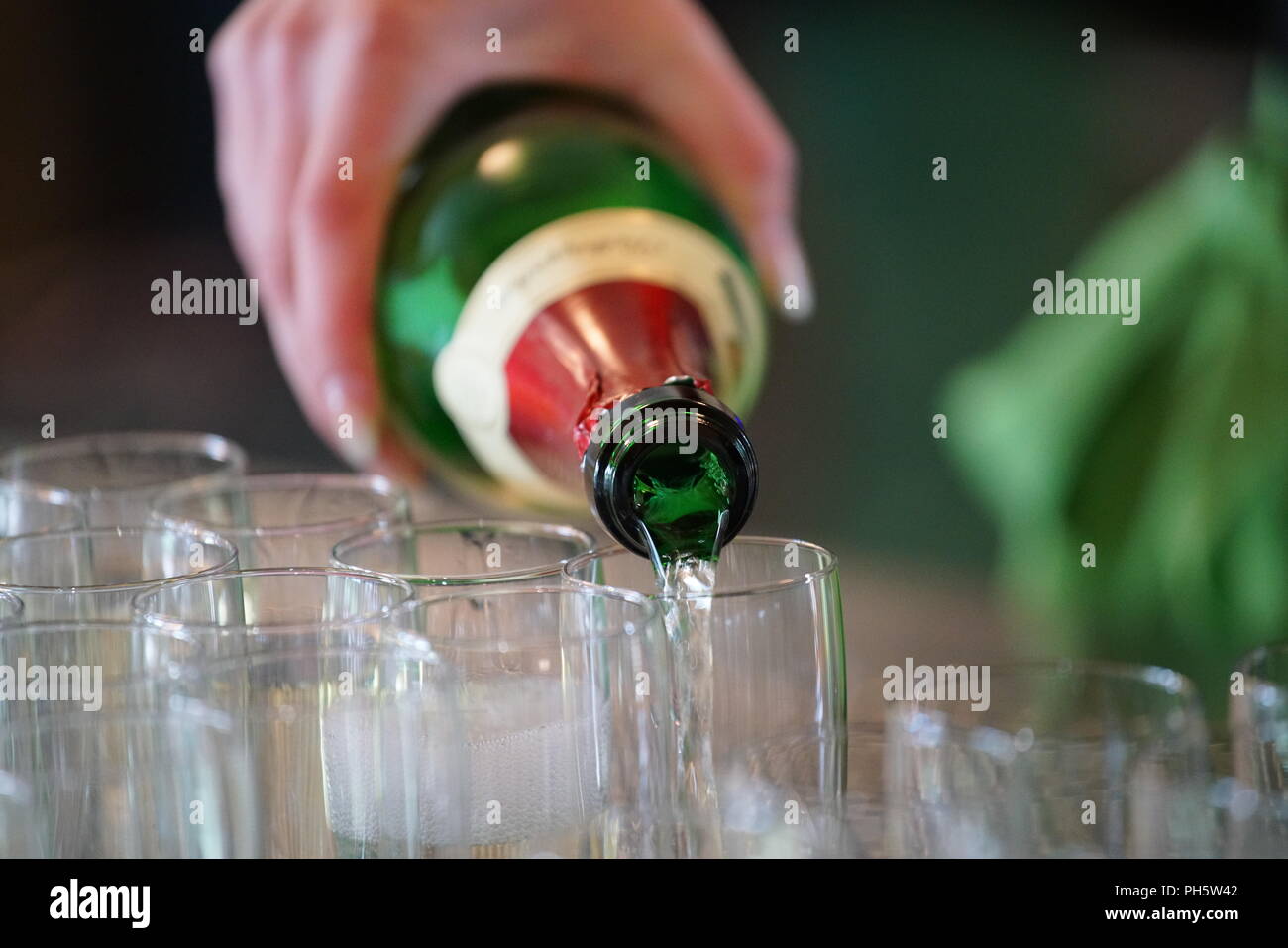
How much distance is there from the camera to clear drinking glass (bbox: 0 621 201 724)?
40 cm

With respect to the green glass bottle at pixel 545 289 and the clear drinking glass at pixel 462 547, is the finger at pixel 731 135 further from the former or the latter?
the clear drinking glass at pixel 462 547

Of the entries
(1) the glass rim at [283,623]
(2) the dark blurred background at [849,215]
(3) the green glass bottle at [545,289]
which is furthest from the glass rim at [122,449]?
(1) the glass rim at [283,623]

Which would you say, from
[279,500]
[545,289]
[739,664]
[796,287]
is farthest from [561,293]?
[796,287]

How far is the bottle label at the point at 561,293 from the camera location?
0.70 meters

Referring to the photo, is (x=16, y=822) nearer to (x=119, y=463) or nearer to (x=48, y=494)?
(x=48, y=494)

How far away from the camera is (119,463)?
0.87 m

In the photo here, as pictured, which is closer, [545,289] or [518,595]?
[518,595]

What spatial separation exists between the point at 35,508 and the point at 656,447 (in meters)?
0.40

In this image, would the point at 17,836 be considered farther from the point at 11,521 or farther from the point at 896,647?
the point at 896,647

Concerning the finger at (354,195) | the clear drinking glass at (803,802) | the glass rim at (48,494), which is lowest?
the clear drinking glass at (803,802)

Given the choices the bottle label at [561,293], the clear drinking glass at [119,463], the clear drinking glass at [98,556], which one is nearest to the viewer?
the clear drinking glass at [98,556]

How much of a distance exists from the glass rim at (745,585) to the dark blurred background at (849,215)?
612mm

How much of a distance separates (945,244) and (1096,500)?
0.25 meters

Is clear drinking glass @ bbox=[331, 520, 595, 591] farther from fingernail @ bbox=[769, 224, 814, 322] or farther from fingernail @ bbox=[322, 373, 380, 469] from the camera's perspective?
fingernail @ bbox=[769, 224, 814, 322]
